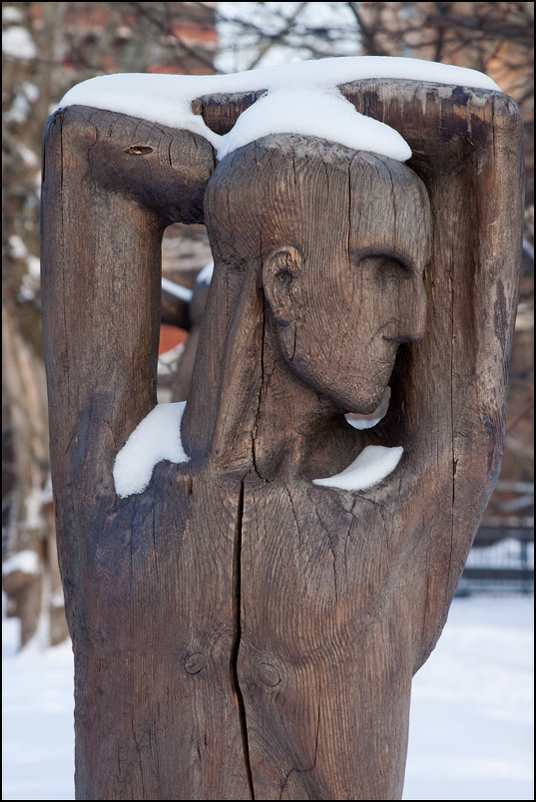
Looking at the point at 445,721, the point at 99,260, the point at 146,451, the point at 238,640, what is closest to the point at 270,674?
the point at 238,640

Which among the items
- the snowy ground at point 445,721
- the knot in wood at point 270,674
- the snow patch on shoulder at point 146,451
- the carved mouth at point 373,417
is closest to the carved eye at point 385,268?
the carved mouth at point 373,417

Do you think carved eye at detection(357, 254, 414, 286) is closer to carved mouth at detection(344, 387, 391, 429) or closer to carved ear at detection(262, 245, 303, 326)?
carved ear at detection(262, 245, 303, 326)

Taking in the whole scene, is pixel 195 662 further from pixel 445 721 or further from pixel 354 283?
pixel 445 721

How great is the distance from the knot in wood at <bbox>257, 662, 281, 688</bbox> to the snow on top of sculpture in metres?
0.97

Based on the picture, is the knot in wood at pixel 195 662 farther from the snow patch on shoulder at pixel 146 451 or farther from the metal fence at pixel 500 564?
the metal fence at pixel 500 564

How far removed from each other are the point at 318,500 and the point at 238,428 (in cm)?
22

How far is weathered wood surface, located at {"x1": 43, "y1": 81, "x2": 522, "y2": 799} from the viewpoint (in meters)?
1.64

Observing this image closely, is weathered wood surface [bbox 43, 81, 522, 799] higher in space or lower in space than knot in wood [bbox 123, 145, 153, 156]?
lower

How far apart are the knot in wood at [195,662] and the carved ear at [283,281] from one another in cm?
63

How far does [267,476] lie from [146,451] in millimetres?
259

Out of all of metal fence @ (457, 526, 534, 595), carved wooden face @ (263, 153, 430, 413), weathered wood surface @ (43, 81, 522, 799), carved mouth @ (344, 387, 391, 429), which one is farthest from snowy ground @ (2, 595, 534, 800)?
metal fence @ (457, 526, 534, 595)

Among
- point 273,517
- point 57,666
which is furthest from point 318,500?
point 57,666

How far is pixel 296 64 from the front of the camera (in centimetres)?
187

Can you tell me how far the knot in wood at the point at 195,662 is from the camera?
1668 mm
